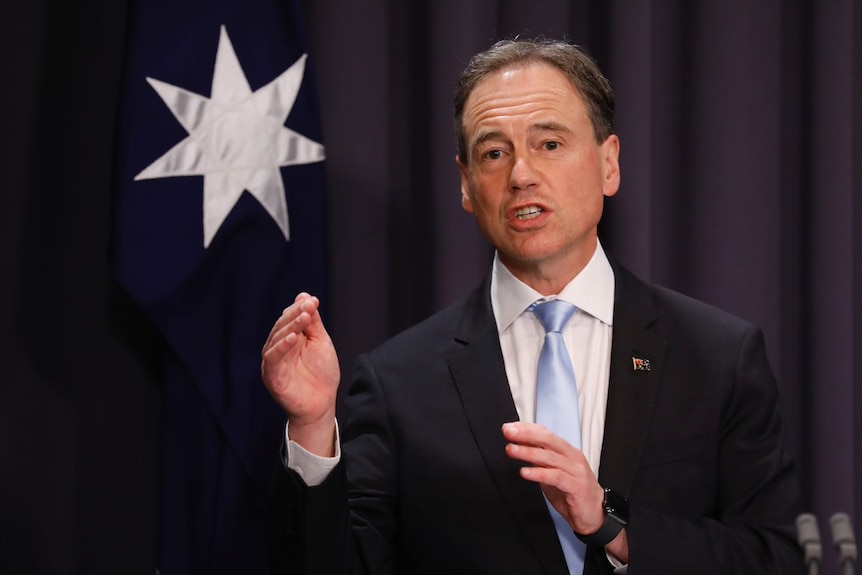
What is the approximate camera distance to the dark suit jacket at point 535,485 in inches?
70.6

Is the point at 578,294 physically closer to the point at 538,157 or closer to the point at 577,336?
the point at 577,336

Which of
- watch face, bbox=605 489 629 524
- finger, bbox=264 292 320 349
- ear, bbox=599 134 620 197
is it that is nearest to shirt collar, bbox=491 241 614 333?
ear, bbox=599 134 620 197

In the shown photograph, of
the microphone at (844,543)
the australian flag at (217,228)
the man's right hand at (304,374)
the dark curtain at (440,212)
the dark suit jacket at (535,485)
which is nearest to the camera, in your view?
the microphone at (844,543)

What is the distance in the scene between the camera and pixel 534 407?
1.98 m

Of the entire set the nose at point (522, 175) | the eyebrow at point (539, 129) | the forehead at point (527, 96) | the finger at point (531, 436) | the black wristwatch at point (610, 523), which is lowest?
the black wristwatch at point (610, 523)

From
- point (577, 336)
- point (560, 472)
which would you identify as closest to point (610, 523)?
point (560, 472)

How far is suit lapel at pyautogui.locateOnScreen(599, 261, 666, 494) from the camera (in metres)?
1.87

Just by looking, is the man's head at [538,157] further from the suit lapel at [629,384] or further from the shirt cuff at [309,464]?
the shirt cuff at [309,464]

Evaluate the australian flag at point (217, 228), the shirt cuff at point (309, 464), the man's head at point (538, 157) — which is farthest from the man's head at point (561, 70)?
the shirt cuff at point (309, 464)

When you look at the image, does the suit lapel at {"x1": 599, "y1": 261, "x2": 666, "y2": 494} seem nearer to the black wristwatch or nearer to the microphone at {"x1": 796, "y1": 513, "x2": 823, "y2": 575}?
the black wristwatch

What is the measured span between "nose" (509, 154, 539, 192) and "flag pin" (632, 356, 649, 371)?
0.38m

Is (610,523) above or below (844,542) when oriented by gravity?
below

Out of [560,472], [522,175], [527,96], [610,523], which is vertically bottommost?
[610,523]

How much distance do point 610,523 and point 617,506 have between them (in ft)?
0.10
